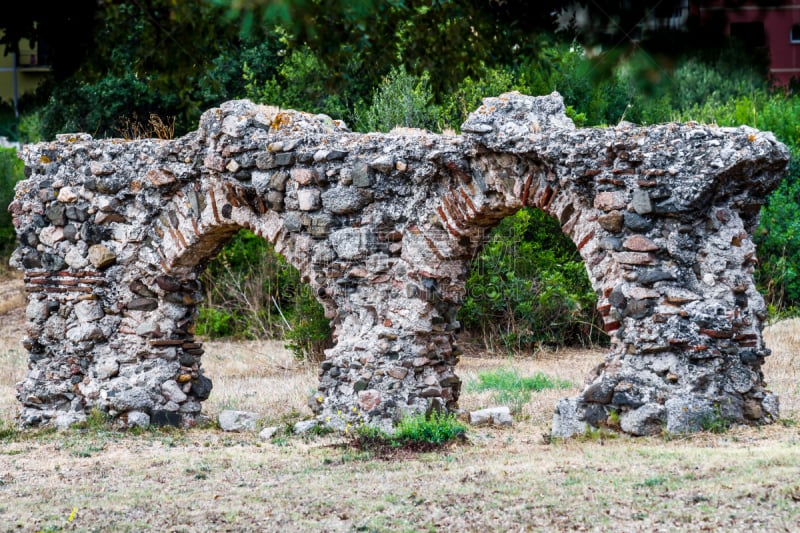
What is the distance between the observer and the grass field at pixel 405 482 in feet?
18.9

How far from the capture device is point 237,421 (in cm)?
951

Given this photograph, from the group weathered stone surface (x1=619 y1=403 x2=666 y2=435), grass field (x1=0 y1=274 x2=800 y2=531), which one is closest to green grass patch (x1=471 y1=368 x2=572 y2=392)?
grass field (x1=0 y1=274 x2=800 y2=531)

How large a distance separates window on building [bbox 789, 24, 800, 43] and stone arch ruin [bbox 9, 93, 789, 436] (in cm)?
462

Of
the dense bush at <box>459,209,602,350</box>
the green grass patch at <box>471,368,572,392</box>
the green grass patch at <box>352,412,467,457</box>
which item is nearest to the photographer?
the green grass patch at <box>352,412,467,457</box>

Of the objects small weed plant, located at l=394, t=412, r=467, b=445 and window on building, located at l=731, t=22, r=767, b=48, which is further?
small weed plant, located at l=394, t=412, r=467, b=445

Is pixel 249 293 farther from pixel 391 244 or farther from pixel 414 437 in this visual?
pixel 414 437

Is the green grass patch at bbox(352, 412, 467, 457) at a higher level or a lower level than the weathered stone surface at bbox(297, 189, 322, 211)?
lower

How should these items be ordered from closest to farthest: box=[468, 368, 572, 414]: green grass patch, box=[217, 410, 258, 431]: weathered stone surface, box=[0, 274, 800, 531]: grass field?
box=[0, 274, 800, 531]: grass field, box=[217, 410, 258, 431]: weathered stone surface, box=[468, 368, 572, 414]: green grass patch

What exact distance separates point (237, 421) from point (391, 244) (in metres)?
2.21

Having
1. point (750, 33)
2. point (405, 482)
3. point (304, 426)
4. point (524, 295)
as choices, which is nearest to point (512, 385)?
point (304, 426)

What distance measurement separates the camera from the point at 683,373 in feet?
24.5

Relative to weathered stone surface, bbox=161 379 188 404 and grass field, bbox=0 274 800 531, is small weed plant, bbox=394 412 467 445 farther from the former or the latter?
weathered stone surface, bbox=161 379 188 404

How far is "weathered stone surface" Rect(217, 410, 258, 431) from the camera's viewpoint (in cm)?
944

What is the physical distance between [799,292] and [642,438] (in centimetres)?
1090
